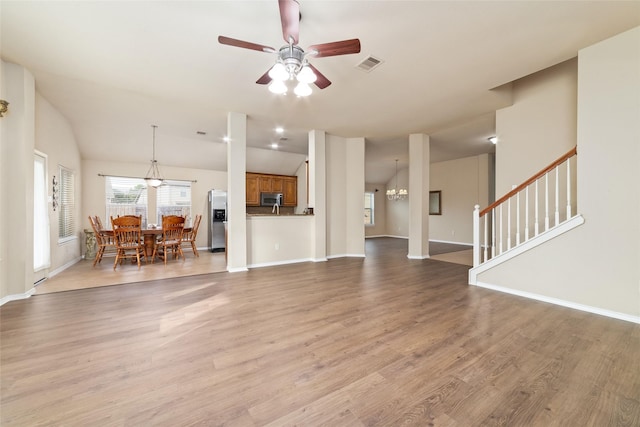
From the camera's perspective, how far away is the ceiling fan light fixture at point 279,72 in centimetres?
215

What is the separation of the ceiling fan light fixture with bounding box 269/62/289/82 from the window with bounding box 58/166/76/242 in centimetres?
524

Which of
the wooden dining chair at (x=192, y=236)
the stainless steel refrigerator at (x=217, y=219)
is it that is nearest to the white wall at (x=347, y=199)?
the stainless steel refrigerator at (x=217, y=219)

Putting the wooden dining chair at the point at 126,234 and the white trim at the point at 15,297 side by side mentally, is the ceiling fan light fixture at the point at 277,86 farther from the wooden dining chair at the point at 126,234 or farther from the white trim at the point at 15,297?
the wooden dining chair at the point at 126,234

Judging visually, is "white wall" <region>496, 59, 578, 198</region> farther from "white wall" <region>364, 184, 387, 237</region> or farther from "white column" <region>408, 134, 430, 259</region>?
"white wall" <region>364, 184, 387, 237</region>

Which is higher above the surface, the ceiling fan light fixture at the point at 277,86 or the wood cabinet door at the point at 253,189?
the ceiling fan light fixture at the point at 277,86

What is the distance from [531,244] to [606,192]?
2.93ft

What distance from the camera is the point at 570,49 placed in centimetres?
282

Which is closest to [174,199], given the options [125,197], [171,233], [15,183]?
[125,197]

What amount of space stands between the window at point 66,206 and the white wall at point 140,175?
772mm

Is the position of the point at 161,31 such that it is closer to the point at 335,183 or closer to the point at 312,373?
the point at 312,373

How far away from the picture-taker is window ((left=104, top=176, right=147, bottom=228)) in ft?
21.5

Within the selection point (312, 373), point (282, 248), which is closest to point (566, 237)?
point (312, 373)

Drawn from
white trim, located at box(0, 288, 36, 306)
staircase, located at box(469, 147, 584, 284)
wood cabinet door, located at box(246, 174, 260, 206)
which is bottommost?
white trim, located at box(0, 288, 36, 306)

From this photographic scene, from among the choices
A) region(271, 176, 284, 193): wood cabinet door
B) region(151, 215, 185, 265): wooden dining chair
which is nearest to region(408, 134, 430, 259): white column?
region(271, 176, 284, 193): wood cabinet door
